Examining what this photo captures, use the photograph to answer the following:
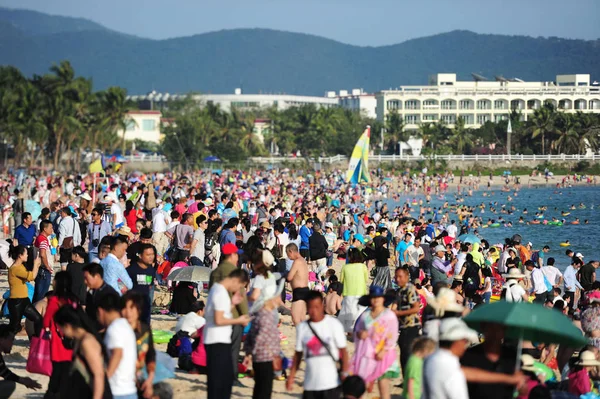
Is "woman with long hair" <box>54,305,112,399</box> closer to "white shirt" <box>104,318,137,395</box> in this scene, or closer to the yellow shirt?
"white shirt" <box>104,318,137,395</box>

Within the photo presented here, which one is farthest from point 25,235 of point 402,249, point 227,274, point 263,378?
point 263,378

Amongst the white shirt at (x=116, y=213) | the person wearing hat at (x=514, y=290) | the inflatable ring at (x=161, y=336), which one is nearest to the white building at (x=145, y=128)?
the white shirt at (x=116, y=213)

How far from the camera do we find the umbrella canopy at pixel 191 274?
1234cm

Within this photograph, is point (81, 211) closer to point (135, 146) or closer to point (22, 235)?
point (22, 235)

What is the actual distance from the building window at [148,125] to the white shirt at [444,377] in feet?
323

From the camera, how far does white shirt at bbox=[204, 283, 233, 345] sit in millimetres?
7199

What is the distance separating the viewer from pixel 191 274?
40.6ft

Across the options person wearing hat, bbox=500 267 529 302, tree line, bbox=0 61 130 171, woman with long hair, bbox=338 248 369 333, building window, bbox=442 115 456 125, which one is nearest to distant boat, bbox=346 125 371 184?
person wearing hat, bbox=500 267 529 302

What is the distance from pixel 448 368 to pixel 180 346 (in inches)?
202

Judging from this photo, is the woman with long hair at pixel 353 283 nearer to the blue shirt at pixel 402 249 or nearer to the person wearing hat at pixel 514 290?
the person wearing hat at pixel 514 290

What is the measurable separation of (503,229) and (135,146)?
61311 mm

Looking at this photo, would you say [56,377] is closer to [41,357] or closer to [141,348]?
[41,357]

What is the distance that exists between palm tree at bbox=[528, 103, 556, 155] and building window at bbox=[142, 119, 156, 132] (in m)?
39.6

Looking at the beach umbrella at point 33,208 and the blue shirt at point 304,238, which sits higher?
the beach umbrella at point 33,208
